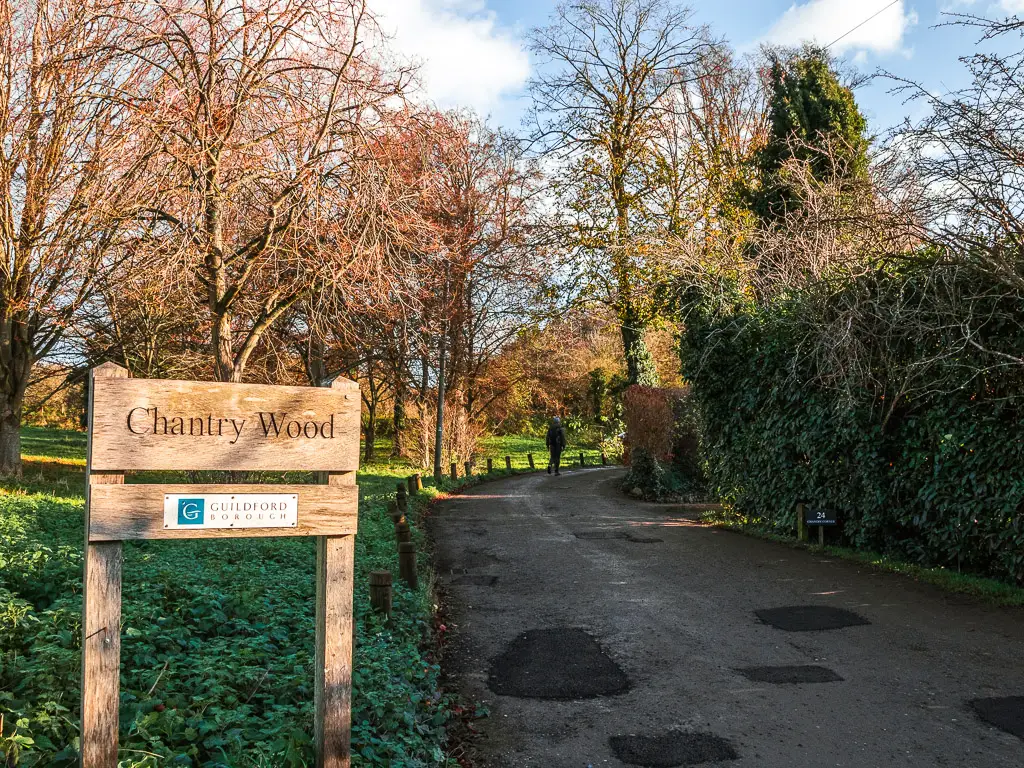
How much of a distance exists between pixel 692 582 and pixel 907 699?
4.09m

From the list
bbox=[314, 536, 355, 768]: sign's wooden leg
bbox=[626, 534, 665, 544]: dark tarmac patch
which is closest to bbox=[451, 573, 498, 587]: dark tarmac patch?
bbox=[626, 534, 665, 544]: dark tarmac patch

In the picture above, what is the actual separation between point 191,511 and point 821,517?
10.0 meters

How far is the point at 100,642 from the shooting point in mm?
3562

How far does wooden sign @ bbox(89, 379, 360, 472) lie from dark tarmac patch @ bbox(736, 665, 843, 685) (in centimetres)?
390

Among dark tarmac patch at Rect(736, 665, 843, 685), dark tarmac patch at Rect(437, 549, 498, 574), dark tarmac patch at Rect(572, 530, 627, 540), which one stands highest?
dark tarmac patch at Rect(572, 530, 627, 540)

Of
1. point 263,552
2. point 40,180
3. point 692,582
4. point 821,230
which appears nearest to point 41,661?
point 263,552

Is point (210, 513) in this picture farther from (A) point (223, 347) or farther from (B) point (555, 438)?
(B) point (555, 438)

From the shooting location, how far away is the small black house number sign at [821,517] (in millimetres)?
11500

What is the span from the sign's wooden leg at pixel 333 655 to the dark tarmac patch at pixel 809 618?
16.3 ft

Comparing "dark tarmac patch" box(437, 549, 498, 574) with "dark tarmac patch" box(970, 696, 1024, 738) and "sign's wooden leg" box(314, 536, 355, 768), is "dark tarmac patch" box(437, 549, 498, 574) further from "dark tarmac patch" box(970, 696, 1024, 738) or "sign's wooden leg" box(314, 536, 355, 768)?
"sign's wooden leg" box(314, 536, 355, 768)

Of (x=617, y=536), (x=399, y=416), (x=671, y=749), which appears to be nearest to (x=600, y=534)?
(x=617, y=536)

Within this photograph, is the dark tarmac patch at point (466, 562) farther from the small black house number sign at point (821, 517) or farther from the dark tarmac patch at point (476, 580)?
the small black house number sign at point (821, 517)

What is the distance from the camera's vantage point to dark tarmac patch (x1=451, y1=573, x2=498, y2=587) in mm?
9688

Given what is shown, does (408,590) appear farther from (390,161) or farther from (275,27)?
(275,27)
